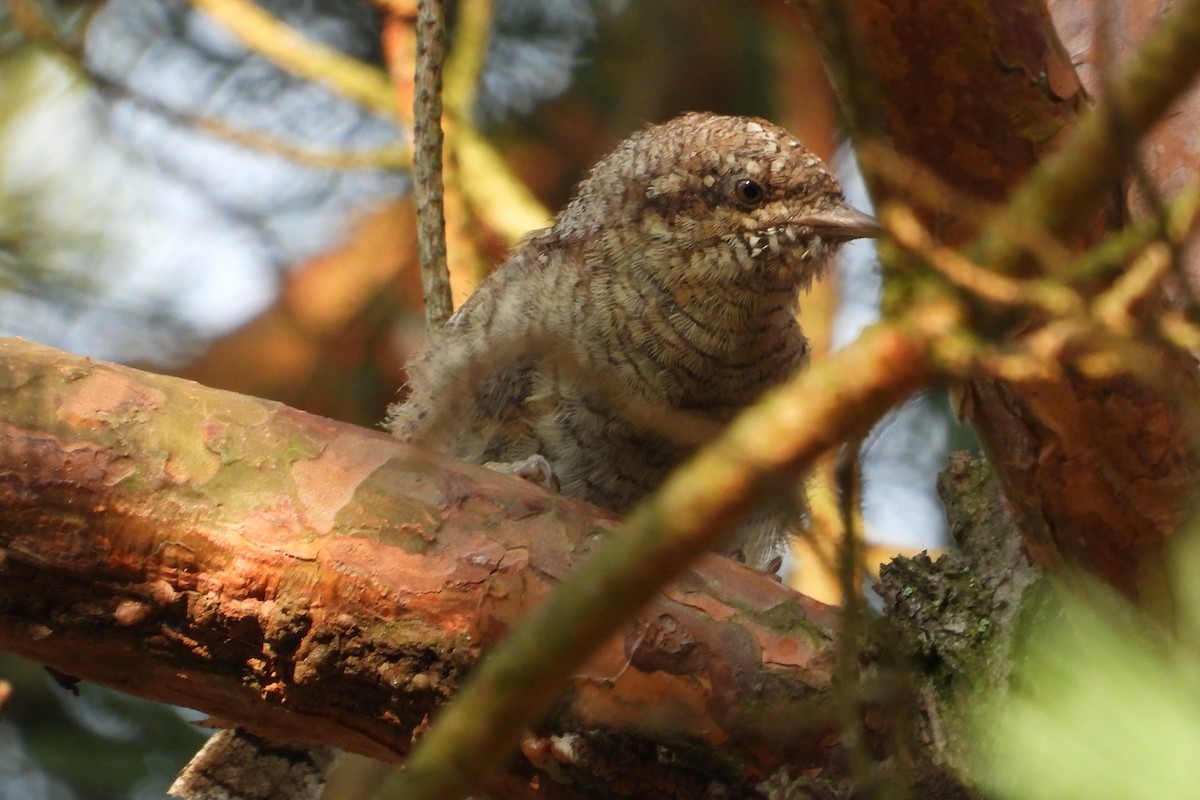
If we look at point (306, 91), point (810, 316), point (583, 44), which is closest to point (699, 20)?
point (583, 44)

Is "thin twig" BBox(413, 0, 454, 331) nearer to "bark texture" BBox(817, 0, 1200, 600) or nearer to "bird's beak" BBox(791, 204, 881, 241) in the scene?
"bird's beak" BBox(791, 204, 881, 241)

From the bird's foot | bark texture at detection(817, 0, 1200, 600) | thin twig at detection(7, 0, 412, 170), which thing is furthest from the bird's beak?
thin twig at detection(7, 0, 412, 170)

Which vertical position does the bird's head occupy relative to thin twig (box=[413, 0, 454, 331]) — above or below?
above

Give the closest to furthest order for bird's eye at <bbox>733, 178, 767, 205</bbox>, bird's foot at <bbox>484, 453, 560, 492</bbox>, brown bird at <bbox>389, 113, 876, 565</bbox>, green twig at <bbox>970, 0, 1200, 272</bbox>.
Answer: green twig at <bbox>970, 0, 1200, 272</bbox> → bird's foot at <bbox>484, 453, 560, 492</bbox> → brown bird at <bbox>389, 113, 876, 565</bbox> → bird's eye at <bbox>733, 178, 767, 205</bbox>

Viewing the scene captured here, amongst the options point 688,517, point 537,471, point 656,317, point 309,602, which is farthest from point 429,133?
point 688,517

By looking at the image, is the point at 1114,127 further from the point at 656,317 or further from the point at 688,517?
the point at 656,317

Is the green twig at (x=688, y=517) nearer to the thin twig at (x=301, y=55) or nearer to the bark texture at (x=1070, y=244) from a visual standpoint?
the bark texture at (x=1070, y=244)
